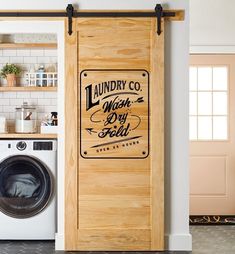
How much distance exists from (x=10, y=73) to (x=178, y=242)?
7.88 ft

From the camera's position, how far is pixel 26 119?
215 inches

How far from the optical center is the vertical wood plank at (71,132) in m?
4.80

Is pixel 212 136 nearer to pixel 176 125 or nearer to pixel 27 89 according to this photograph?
pixel 176 125

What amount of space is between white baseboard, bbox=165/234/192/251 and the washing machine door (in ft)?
3.88

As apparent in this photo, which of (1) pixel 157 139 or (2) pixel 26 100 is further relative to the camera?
(2) pixel 26 100

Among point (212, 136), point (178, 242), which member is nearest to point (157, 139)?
point (178, 242)

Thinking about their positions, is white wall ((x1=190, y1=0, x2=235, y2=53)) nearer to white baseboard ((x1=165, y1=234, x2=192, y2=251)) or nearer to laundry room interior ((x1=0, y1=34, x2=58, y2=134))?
laundry room interior ((x1=0, y1=34, x2=58, y2=134))

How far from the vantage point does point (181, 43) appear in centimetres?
486

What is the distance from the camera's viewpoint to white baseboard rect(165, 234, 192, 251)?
4859 mm

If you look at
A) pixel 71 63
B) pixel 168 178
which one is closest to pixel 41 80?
pixel 71 63

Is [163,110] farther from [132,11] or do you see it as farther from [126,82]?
[132,11]

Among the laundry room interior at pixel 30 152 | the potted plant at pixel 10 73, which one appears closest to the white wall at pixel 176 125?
the laundry room interior at pixel 30 152

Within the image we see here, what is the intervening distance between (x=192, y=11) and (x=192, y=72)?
2.53ft

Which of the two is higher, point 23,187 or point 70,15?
point 70,15
